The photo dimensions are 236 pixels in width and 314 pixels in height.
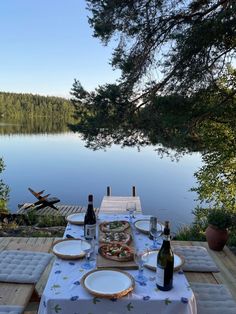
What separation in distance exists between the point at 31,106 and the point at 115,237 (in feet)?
205

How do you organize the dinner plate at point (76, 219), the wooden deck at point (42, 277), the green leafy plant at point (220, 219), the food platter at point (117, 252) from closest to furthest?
the food platter at point (117, 252)
the wooden deck at point (42, 277)
the dinner plate at point (76, 219)
the green leafy plant at point (220, 219)

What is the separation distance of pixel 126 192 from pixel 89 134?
7.14 meters

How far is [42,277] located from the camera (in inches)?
122

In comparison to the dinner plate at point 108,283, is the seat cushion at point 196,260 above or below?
below

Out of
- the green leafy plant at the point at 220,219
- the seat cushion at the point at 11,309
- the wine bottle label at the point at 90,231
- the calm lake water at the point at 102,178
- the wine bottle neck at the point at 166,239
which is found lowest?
the calm lake water at the point at 102,178

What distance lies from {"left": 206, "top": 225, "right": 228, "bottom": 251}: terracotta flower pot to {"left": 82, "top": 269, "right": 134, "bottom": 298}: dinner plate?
6.76ft

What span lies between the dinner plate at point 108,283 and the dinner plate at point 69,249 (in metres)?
0.27

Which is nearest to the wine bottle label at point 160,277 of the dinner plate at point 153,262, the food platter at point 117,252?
the dinner plate at point 153,262

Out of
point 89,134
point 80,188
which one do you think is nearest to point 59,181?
point 80,188

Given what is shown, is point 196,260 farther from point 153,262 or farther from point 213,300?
point 153,262

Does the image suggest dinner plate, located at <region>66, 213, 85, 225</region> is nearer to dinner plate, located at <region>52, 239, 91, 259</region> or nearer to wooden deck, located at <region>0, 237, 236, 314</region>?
dinner plate, located at <region>52, 239, 91, 259</region>

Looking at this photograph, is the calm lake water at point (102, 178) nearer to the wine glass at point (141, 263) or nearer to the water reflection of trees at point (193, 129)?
the water reflection of trees at point (193, 129)

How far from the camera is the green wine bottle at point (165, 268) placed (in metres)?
1.67

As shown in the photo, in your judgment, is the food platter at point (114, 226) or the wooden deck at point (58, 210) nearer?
the food platter at point (114, 226)
